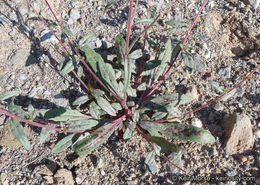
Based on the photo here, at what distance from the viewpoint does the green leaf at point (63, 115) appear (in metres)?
2.61

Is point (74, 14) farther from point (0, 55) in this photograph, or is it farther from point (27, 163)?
point (27, 163)

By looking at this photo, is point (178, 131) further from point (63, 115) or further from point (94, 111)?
point (63, 115)

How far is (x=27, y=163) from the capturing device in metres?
2.65

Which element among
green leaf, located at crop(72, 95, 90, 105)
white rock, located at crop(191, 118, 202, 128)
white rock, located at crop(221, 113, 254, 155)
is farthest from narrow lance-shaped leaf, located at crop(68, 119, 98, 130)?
white rock, located at crop(221, 113, 254, 155)

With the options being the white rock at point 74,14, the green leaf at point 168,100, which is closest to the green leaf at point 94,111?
the green leaf at point 168,100

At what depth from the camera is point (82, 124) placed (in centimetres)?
262

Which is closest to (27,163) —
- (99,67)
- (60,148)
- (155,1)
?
(60,148)

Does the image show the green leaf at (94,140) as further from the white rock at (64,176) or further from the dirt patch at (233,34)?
the dirt patch at (233,34)

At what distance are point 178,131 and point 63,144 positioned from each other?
1.18 m

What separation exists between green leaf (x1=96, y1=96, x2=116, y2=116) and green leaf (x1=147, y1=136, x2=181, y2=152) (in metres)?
0.48

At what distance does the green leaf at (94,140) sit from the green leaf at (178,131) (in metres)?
0.36

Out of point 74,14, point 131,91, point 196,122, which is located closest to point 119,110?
point 131,91

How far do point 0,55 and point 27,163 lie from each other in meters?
1.33

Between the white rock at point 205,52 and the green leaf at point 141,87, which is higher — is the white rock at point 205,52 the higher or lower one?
the lower one
